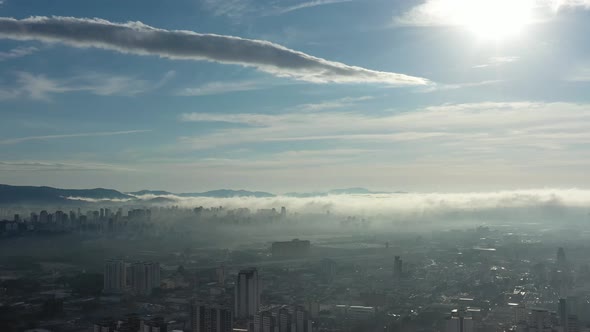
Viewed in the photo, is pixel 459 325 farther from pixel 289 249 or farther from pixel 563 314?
pixel 289 249

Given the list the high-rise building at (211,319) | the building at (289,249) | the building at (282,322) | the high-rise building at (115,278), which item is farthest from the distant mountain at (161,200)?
the building at (282,322)

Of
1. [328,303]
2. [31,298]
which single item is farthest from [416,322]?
[31,298]

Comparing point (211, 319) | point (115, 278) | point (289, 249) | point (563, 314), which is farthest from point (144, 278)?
point (563, 314)

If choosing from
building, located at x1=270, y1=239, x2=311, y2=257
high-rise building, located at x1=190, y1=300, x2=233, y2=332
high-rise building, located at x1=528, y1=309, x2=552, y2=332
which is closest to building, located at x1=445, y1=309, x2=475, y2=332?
high-rise building, located at x1=528, y1=309, x2=552, y2=332

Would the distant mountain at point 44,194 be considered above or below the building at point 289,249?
above

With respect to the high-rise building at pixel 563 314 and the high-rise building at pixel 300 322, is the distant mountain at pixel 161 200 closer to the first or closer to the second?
the high-rise building at pixel 300 322

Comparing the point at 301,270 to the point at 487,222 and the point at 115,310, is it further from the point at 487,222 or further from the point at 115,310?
the point at 487,222
